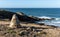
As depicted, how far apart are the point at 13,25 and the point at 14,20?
2.26 feet

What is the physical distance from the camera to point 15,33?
18.4 metres

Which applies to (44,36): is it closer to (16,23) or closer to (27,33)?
(27,33)

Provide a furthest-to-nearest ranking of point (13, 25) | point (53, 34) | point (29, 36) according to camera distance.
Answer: point (13, 25)
point (53, 34)
point (29, 36)

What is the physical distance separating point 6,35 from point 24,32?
5.12 ft

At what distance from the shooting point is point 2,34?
59.6 feet

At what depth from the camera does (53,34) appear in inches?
759

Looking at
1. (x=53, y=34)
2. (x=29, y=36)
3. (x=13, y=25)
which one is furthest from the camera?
(x=13, y=25)

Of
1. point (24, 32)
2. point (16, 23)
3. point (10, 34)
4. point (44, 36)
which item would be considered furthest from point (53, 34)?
point (16, 23)

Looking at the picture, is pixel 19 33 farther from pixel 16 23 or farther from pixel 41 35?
pixel 16 23

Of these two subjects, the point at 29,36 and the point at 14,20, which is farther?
the point at 14,20

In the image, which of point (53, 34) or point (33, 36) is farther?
point (53, 34)

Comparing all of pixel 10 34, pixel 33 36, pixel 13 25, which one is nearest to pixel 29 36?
pixel 33 36

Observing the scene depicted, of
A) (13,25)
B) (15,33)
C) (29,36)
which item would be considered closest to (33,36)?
(29,36)

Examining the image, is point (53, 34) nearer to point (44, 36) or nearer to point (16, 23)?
point (44, 36)
